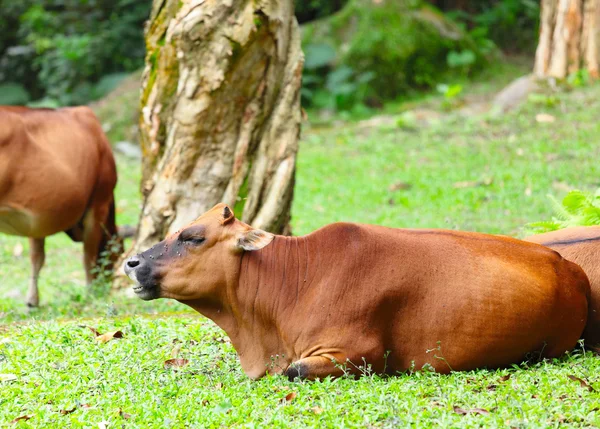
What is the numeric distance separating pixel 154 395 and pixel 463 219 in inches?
251

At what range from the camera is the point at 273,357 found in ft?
17.7

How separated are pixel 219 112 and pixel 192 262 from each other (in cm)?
Answer: 291

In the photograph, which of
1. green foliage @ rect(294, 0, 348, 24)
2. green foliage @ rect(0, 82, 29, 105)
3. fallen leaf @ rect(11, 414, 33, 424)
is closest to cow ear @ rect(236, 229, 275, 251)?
fallen leaf @ rect(11, 414, 33, 424)

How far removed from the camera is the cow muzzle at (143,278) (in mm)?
5391

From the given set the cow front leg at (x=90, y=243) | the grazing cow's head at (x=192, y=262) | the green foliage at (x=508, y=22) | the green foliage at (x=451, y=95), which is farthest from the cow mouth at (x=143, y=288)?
the green foliage at (x=508, y=22)

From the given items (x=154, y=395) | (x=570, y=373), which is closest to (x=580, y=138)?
(x=570, y=373)

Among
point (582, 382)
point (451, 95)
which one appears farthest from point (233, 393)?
point (451, 95)

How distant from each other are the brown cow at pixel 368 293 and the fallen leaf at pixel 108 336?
0.83 meters

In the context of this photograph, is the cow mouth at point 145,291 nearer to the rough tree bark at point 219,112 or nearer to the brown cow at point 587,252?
the brown cow at point 587,252

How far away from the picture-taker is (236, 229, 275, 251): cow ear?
5.30 meters

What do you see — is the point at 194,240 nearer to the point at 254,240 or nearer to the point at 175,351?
the point at 254,240

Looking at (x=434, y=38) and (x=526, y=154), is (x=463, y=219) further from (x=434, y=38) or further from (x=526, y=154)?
(x=434, y=38)

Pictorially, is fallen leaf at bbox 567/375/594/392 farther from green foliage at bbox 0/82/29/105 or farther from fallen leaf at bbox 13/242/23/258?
green foliage at bbox 0/82/29/105

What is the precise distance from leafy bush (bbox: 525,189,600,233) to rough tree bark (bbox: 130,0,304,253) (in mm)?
2488
